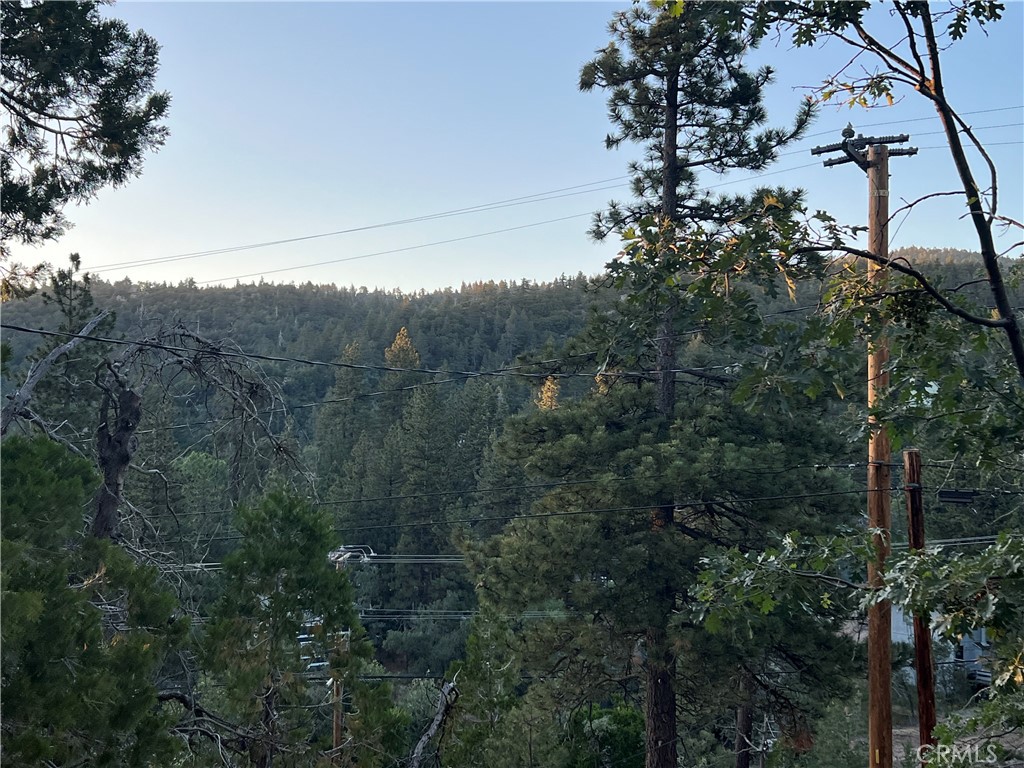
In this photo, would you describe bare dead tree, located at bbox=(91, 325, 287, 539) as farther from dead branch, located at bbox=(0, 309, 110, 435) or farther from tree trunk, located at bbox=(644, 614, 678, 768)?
tree trunk, located at bbox=(644, 614, 678, 768)

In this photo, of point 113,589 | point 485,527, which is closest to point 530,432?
point 113,589

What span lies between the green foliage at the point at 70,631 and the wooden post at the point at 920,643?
17.1ft

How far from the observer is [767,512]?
1391 cm

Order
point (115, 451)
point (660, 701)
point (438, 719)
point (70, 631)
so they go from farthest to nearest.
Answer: point (660, 701)
point (438, 719)
point (115, 451)
point (70, 631)

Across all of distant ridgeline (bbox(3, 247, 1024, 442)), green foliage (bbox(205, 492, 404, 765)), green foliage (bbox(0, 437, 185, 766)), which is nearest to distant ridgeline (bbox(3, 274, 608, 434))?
distant ridgeline (bbox(3, 247, 1024, 442))

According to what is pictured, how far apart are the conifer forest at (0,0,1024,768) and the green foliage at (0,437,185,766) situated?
0.07 feet

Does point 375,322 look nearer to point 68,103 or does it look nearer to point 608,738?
point 608,738

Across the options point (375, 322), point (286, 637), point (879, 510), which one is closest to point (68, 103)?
point (286, 637)

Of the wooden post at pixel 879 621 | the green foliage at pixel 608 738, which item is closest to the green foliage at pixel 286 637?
the wooden post at pixel 879 621

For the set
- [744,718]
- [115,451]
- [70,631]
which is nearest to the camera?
[70,631]

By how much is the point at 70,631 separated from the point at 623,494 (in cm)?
1018

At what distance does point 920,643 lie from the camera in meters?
6.95

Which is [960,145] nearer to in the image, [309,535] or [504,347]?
[309,535]

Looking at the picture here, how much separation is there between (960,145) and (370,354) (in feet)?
199
